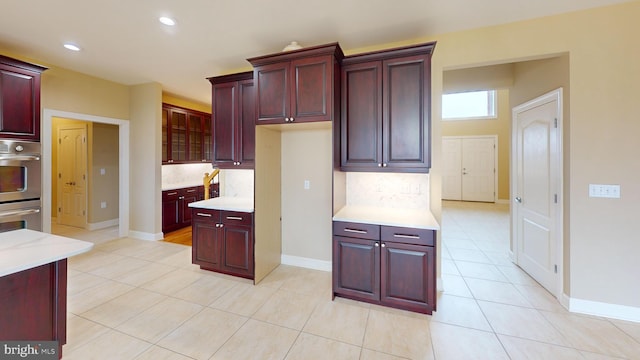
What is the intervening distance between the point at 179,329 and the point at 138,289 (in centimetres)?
105

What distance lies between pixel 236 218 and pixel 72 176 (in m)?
5.17

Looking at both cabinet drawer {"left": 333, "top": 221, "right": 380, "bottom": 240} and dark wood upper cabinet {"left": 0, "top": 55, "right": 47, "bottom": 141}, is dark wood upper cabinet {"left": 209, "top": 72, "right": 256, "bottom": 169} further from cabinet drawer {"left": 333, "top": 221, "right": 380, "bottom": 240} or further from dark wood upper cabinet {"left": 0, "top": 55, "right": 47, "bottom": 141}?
dark wood upper cabinet {"left": 0, "top": 55, "right": 47, "bottom": 141}

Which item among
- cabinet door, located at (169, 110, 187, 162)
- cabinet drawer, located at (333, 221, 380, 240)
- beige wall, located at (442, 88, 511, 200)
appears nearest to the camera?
cabinet drawer, located at (333, 221, 380, 240)

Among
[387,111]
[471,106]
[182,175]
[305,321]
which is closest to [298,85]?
[387,111]

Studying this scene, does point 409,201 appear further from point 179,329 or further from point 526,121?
point 179,329

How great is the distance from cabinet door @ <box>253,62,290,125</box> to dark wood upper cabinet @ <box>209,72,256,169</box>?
1.34 ft

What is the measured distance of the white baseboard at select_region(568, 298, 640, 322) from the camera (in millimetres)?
2156

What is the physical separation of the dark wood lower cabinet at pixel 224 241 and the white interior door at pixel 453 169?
7.73 m

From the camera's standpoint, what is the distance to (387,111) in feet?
8.16

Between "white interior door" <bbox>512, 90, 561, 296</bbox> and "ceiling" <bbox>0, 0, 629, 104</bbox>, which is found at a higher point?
"ceiling" <bbox>0, 0, 629, 104</bbox>

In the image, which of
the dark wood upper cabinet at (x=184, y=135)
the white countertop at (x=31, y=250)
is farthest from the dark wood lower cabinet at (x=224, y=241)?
the dark wood upper cabinet at (x=184, y=135)

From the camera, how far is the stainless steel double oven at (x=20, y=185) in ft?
9.20

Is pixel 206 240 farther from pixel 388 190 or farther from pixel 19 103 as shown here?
pixel 19 103

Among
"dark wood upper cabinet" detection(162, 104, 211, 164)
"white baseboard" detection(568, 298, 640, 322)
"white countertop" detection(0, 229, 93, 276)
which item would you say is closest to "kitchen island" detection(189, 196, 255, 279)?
"white countertop" detection(0, 229, 93, 276)
